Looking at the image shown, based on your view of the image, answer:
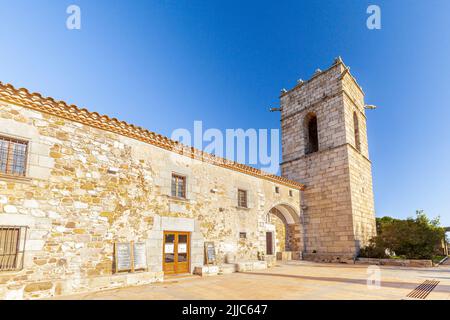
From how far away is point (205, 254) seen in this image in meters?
9.61

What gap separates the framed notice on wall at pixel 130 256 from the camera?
714cm

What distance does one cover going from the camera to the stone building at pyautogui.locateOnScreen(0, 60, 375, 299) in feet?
19.4

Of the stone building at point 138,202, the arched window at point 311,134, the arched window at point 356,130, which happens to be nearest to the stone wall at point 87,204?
the stone building at point 138,202

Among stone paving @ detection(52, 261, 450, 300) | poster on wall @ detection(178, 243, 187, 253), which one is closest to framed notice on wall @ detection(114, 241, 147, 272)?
stone paving @ detection(52, 261, 450, 300)

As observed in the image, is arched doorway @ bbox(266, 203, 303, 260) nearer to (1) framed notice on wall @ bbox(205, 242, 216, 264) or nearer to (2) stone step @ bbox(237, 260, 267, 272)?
(2) stone step @ bbox(237, 260, 267, 272)

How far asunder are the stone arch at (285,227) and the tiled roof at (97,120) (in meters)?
4.91

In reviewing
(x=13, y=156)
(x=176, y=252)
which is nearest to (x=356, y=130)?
(x=176, y=252)

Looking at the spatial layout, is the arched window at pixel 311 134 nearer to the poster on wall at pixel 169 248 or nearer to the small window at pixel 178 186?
the small window at pixel 178 186

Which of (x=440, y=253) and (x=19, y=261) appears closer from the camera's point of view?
(x=19, y=261)

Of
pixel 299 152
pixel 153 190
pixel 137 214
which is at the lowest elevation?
pixel 137 214
